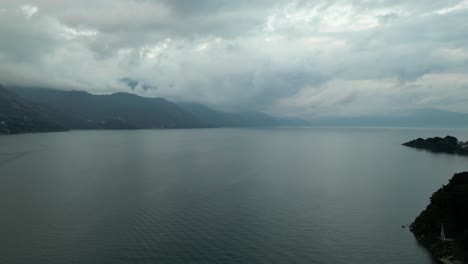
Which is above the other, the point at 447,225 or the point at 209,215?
the point at 447,225

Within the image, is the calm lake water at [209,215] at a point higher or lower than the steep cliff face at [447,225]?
lower

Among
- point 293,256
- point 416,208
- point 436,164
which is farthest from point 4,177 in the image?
point 436,164

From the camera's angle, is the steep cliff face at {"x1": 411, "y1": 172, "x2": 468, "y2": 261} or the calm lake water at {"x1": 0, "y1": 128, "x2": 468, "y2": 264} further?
Result: the calm lake water at {"x1": 0, "y1": 128, "x2": 468, "y2": 264}

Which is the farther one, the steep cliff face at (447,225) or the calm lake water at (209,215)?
the calm lake water at (209,215)

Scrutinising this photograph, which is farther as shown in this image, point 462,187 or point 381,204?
point 381,204

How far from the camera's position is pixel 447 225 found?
1897 inches

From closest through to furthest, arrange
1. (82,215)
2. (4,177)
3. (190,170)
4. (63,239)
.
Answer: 1. (63,239)
2. (82,215)
3. (4,177)
4. (190,170)

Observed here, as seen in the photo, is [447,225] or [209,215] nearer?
[447,225]

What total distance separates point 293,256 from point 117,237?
24380 mm

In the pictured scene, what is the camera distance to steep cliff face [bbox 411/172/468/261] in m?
43.1

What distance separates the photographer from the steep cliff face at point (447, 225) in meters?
43.1

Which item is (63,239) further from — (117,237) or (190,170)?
(190,170)

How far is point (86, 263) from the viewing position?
134 feet

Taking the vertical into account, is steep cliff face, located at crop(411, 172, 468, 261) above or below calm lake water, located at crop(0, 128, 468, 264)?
above
